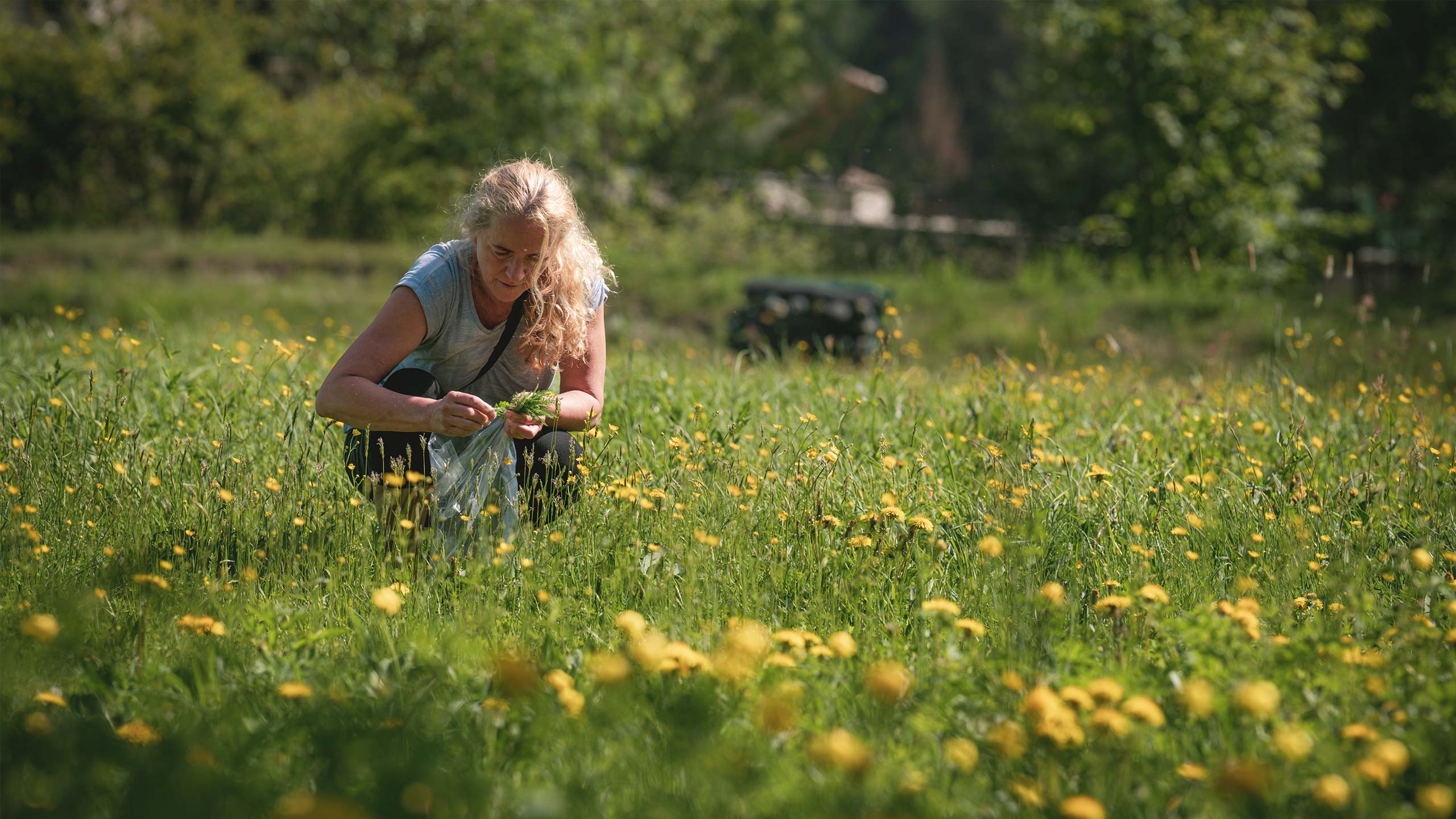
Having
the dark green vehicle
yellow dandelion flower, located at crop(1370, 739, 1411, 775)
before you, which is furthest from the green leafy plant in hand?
the dark green vehicle

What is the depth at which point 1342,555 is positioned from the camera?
9.55 ft

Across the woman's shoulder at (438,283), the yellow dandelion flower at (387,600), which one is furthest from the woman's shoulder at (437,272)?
the yellow dandelion flower at (387,600)

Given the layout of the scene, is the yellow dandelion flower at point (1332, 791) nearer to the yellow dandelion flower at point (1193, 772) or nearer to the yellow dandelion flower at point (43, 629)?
the yellow dandelion flower at point (1193, 772)

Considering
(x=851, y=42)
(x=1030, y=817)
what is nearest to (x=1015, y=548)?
(x=1030, y=817)

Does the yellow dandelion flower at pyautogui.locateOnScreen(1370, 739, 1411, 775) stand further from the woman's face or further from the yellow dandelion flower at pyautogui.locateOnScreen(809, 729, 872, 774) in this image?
the woman's face

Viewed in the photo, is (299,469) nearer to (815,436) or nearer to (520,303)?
(520,303)

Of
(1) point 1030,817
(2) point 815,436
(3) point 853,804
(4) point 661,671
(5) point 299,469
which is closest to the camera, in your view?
(3) point 853,804

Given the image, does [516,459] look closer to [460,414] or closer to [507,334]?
[507,334]

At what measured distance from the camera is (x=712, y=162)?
665 inches

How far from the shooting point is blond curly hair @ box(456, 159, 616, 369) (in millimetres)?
2973

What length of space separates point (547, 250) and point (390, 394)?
574mm

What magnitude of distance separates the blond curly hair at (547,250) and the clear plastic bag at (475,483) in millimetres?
308

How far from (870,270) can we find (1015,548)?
10.5 metres

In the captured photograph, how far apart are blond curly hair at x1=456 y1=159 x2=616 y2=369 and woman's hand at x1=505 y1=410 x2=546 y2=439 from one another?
0.31 meters
